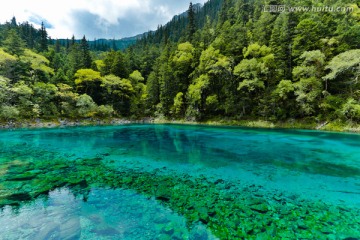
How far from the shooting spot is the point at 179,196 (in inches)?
265

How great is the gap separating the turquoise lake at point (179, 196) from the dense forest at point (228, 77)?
16300mm

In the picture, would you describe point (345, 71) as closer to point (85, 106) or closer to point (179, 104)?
point (179, 104)

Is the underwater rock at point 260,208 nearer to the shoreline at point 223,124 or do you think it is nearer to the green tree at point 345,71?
the shoreline at point 223,124

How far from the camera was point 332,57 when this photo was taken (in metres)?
25.0

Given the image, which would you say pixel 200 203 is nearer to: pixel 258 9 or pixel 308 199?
pixel 308 199

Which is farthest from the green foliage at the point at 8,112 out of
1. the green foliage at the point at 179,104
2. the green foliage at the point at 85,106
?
the green foliage at the point at 179,104

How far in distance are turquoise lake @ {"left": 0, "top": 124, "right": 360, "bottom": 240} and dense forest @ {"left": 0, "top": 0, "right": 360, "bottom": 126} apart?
53.5 ft

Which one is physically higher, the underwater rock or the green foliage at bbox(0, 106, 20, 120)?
the green foliage at bbox(0, 106, 20, 120)

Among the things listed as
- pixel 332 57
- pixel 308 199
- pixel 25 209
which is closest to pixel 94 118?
pixel 25 209

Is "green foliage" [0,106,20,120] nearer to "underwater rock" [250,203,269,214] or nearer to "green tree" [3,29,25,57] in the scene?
"green tree" [3,29,25,57]

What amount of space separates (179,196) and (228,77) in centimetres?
2921

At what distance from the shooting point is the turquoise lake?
4.77 meters

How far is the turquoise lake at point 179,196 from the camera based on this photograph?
4.77 m

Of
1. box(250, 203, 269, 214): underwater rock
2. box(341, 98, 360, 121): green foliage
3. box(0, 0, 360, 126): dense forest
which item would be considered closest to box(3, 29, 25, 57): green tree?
box(0, 0, 360, 126): dense forest
